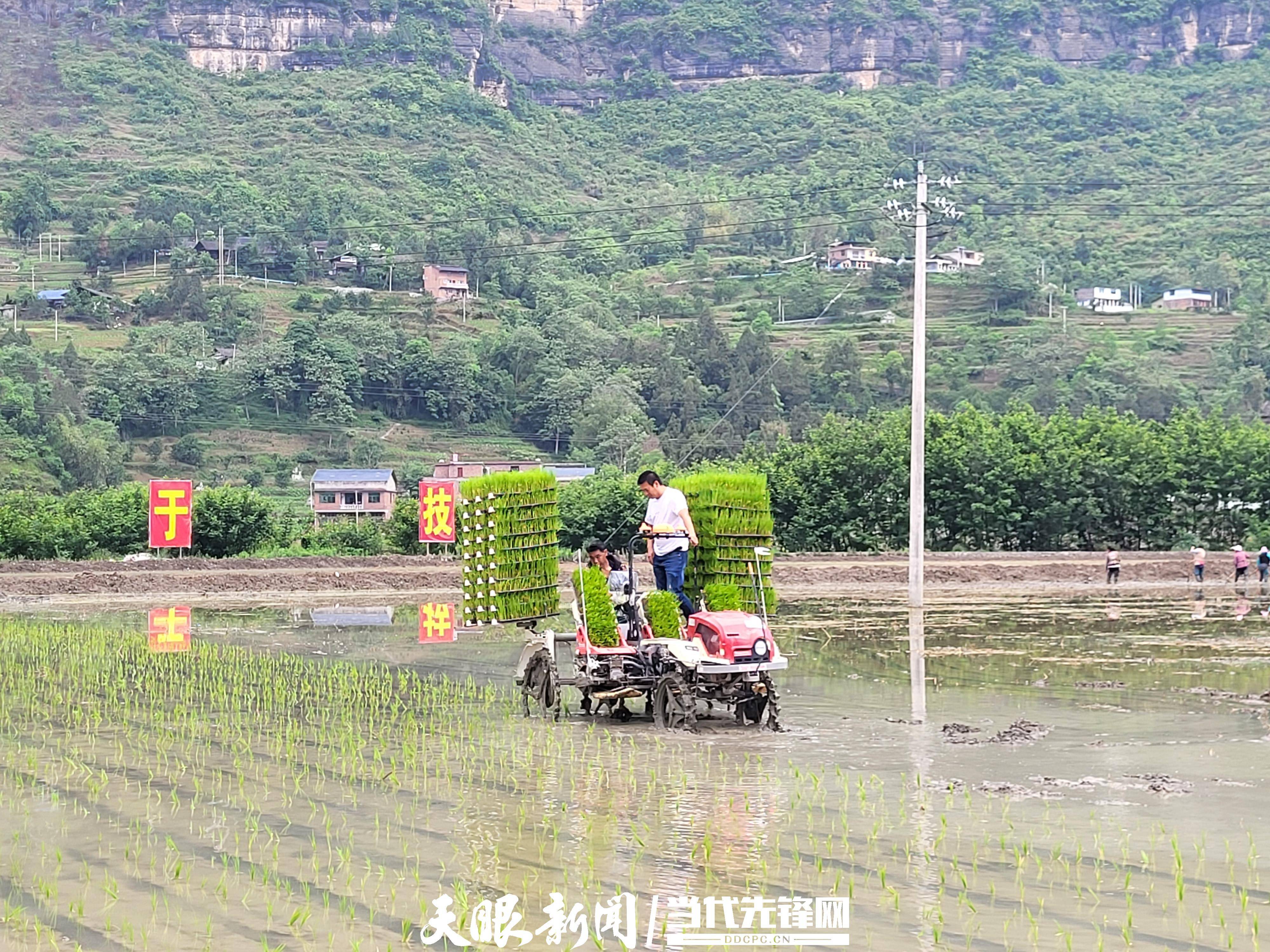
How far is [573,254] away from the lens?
406ft

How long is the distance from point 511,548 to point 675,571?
1.60 meters

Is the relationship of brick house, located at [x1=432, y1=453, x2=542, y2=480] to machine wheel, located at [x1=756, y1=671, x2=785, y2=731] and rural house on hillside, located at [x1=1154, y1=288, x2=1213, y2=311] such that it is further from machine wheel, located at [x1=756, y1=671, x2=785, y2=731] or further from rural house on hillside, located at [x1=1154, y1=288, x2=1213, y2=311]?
machine wheel, located at [x1=756, y1=671, x2=785, y2=731]

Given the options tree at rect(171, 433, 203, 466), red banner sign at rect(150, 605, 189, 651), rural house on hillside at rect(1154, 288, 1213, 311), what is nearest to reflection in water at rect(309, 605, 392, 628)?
red banner sign at rect(150, 605, 189, 651)

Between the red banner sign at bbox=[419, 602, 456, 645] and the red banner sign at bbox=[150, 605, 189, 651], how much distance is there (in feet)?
10.3

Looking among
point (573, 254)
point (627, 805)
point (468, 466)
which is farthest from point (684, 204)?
point (627, 805)

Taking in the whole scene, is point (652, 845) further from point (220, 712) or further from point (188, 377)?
point (188, 377)

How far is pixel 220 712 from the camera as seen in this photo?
14.9 meters

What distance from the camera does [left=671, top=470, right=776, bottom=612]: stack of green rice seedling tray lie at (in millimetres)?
14422

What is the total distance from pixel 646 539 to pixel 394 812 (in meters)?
4.40

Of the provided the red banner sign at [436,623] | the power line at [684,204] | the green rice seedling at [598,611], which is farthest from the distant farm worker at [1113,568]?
the power line at [684,204]

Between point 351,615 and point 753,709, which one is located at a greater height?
point 753,709

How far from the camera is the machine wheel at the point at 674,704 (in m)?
13.3

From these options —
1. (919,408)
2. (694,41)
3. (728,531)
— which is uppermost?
(694,41)

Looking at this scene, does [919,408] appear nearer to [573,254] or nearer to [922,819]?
[922,819]
